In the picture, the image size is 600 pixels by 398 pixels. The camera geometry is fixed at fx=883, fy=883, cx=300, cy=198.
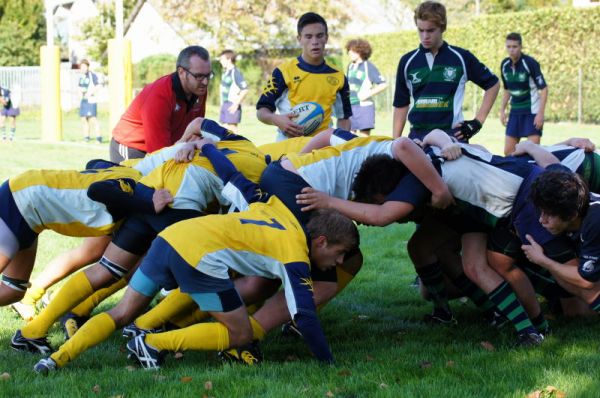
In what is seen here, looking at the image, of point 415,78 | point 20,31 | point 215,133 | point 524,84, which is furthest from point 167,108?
point 20,31

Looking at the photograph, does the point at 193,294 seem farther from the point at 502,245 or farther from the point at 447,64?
the point at 447,64

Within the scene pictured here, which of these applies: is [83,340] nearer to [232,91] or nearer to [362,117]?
[362,117]

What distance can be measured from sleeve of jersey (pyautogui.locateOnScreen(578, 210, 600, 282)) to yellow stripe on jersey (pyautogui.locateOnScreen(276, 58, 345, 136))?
325 centimetres

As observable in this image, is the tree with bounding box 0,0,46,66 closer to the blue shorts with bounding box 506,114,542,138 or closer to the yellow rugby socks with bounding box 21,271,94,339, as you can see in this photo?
the blue shorts with bounding box 506,114,542,138

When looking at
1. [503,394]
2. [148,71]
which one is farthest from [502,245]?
[148,71]

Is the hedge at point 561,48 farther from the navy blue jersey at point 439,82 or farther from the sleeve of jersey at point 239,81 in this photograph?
the navy blue jersey at point 439,82

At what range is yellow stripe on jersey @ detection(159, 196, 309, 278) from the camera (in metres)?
4.71

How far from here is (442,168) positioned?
5.39 metres

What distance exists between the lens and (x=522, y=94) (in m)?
13.6

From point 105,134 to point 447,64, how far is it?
66.1 feet

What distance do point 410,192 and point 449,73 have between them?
8.96 feet

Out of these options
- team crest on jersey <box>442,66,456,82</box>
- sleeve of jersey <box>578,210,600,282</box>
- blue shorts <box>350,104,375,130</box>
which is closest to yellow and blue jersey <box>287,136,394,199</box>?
sleeve of jersey <box>578,210,600,282</box>

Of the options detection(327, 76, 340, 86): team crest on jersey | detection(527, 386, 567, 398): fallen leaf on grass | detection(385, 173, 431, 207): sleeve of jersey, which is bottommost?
detection(527, 386, 567, 398): fallen leaf on grass

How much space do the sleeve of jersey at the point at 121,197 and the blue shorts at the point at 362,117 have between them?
967 centimetres
